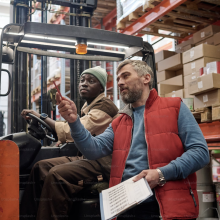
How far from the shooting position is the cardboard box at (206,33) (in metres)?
4.53

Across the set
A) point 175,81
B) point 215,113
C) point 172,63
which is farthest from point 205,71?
point 172,63

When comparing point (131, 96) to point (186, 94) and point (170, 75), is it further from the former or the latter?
point (170, 75)

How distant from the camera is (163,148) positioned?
1.74 meters

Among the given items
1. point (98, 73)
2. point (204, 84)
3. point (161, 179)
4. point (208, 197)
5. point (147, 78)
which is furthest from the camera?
point (204, 84)

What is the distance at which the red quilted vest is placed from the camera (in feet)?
5.24

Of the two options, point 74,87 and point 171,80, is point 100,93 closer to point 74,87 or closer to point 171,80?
point 74,87

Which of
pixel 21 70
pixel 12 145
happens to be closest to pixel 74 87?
pixel 21 70

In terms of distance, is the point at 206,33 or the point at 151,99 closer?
the point at 151,99

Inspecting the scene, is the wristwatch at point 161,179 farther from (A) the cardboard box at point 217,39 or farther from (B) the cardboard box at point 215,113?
(A) the cardboard box at point 217,39

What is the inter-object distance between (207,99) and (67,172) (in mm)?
2602

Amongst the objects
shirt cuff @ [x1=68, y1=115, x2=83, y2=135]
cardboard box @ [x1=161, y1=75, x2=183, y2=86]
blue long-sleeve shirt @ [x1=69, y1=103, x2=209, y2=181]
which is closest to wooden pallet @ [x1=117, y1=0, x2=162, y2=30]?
cardboard box @ [x1=161, y1=75, x2=183, y2=86]

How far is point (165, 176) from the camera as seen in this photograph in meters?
1.62

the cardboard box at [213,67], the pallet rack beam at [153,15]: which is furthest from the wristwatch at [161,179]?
the pallet rack beam at [153,15]

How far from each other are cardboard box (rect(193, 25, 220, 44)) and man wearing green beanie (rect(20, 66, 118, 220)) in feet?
8.27
